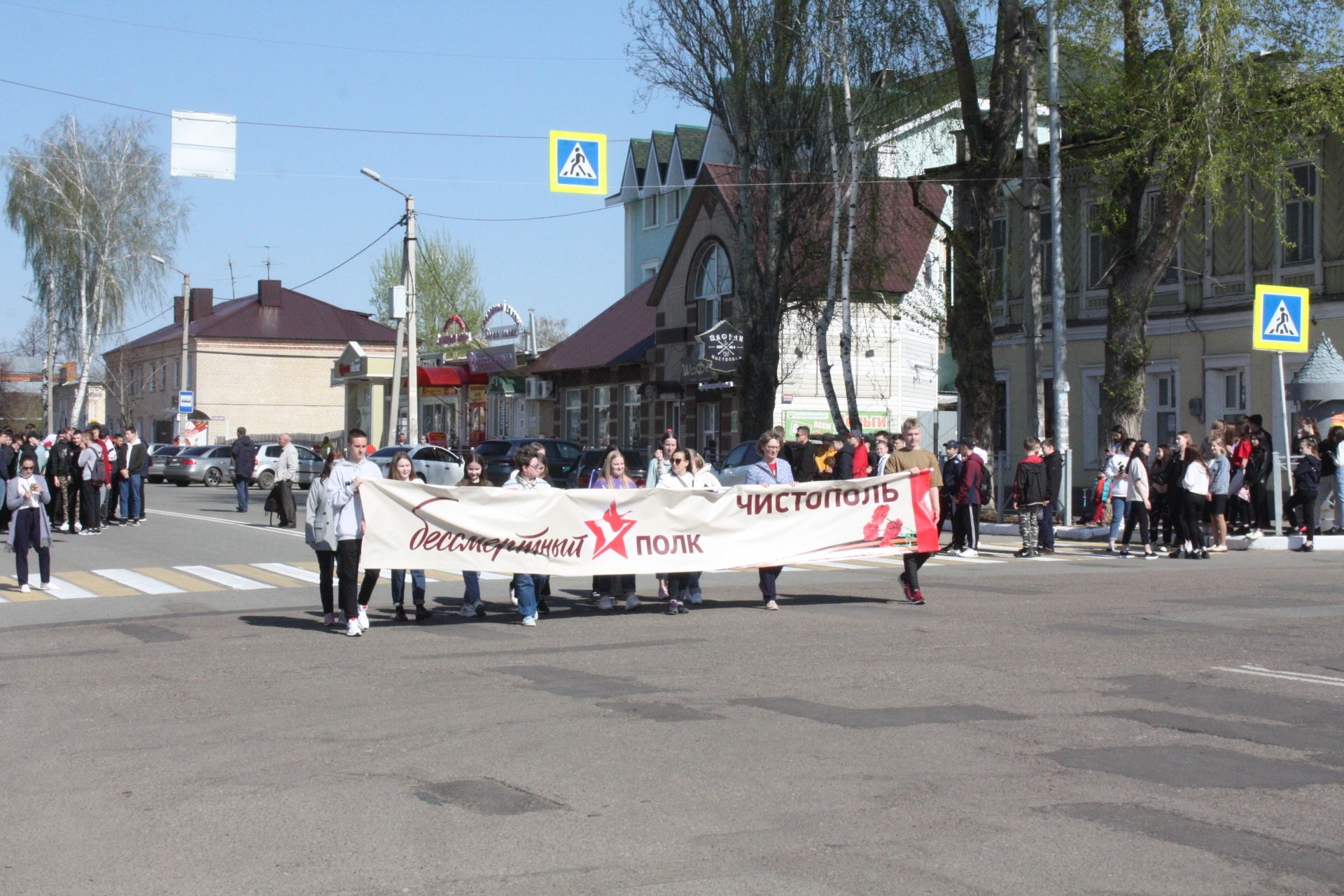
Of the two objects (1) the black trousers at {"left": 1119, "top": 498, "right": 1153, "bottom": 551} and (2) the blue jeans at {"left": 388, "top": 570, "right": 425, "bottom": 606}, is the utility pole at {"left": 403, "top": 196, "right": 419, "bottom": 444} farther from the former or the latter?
(2) the blue jeans at {"left": 388, "top": 570, "right": 425, "bottom": 606}

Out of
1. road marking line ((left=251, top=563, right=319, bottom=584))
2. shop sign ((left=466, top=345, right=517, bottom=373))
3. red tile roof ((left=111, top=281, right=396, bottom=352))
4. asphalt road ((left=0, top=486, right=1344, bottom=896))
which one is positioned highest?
red tile roof ((left=111, top=281, right=396, bottom=352))

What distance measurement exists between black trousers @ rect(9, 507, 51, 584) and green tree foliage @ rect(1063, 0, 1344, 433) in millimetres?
18342

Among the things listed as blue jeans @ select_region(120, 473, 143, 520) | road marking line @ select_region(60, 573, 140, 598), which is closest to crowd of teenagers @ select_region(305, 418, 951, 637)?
road marking line @ select_region(60, 573, 140, 598)

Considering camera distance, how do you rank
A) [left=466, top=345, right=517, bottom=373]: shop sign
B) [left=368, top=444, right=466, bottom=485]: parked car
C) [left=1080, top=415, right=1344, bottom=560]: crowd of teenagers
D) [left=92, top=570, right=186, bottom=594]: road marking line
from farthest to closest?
1. [left=466, top=345, right=517, bottom=373]: shop sign
2. [left=368, top=444, right=466, bottom=485]: parked car
3. [left=1080, top=415, right=1344, bottom=560]: crowd of teenagers
4. [left=92, top=570, right=186, bottom=594]: road marking line

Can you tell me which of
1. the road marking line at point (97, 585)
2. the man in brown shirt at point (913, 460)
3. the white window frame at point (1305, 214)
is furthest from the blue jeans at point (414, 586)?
the white window frame at point (1305, 214)

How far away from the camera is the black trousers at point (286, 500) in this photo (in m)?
27.1

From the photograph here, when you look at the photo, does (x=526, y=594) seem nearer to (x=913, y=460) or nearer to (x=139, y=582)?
(x=913, y=460)

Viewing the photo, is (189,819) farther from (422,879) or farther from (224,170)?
(224,170)

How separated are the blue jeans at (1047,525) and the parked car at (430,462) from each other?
57.4 ft

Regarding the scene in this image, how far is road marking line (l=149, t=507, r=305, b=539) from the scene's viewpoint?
26250 mm

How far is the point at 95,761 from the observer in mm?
7570

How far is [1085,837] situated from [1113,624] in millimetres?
7448

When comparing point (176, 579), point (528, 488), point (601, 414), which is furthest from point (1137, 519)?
point (601, 414)

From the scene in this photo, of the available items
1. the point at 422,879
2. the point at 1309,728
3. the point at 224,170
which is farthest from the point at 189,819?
the point at 224,170
